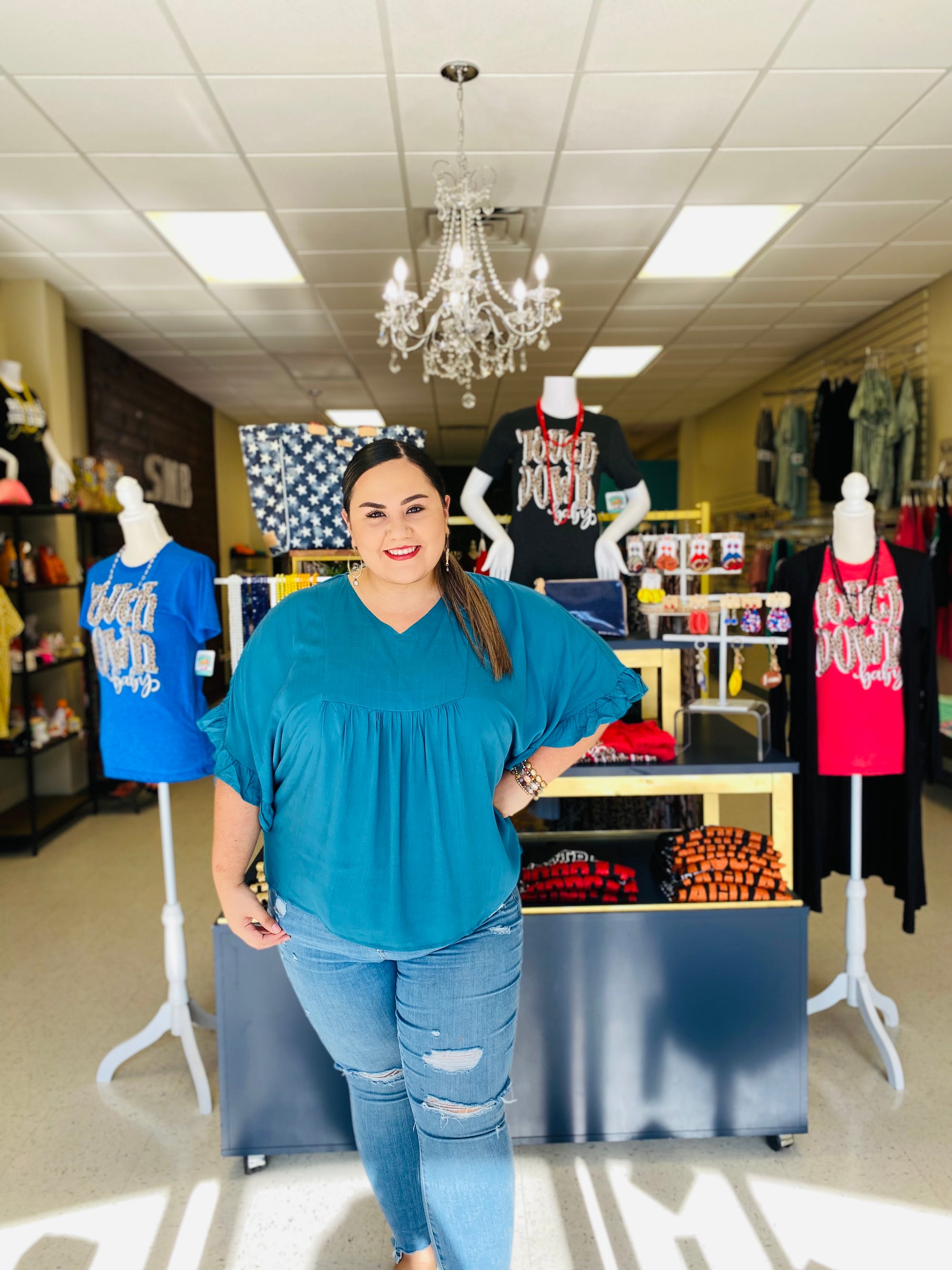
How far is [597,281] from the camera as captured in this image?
5.70 metres

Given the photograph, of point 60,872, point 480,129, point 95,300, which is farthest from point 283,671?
point 95,300

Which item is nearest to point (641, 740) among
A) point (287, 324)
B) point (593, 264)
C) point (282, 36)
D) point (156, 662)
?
point (156, 662)

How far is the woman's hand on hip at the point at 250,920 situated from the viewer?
1.47 m

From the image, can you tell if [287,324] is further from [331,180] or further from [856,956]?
[856,956]

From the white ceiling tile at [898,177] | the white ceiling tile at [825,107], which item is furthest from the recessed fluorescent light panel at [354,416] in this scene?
the white ceiling tile at [825,107]

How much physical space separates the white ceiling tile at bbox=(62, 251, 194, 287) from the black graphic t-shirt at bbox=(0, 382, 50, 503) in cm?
86

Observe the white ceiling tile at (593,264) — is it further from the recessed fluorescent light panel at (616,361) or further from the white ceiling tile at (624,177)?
the recessed fluorescent light panel at (616,361)

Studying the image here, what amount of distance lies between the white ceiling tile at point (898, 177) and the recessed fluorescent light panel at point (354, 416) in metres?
6.55

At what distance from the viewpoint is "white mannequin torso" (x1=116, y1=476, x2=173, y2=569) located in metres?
2.48

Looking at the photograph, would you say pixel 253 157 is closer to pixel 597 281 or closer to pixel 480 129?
pixel 480 129

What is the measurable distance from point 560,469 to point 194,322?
451cm

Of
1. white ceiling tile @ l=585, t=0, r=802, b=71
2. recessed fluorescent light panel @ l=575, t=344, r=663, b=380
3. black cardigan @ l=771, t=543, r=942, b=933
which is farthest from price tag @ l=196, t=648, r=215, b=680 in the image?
recessed fluorescent light panel @ l=575, t=344, r=663, b=380

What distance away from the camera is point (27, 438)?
4.82 metres

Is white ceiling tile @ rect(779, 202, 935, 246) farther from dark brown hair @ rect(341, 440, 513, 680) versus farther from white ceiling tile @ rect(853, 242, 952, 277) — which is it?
dark brown hair @ rect(341, 440, 513, 680)
